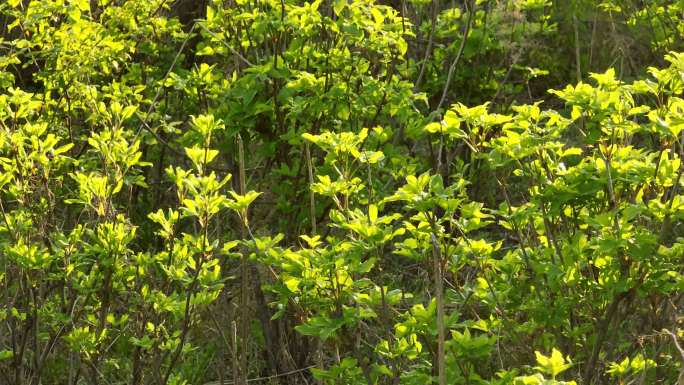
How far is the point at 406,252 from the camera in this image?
2.95m

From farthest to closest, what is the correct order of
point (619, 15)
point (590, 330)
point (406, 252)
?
point (619, 15) → point (590, 330) → point (406, 252)

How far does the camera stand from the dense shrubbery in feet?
9.51

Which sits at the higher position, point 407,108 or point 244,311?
point 407,108

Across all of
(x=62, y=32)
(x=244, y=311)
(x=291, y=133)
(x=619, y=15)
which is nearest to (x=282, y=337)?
(x=291, y=133)

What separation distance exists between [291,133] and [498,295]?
1301 mm

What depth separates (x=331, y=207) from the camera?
4.45 meters

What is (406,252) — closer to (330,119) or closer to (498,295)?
(498,295)

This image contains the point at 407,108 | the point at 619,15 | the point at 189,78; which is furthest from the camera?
the point at 619,15

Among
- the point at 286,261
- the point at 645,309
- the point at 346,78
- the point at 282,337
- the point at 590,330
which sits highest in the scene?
the point at 346,78

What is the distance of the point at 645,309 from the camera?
3947 mm

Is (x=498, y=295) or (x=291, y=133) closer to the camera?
(x=498, y=295)

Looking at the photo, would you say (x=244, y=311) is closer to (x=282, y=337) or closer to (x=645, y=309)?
(x=282, y=337)

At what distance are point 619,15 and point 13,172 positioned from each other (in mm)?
5155

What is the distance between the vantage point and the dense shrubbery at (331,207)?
2898 mm
